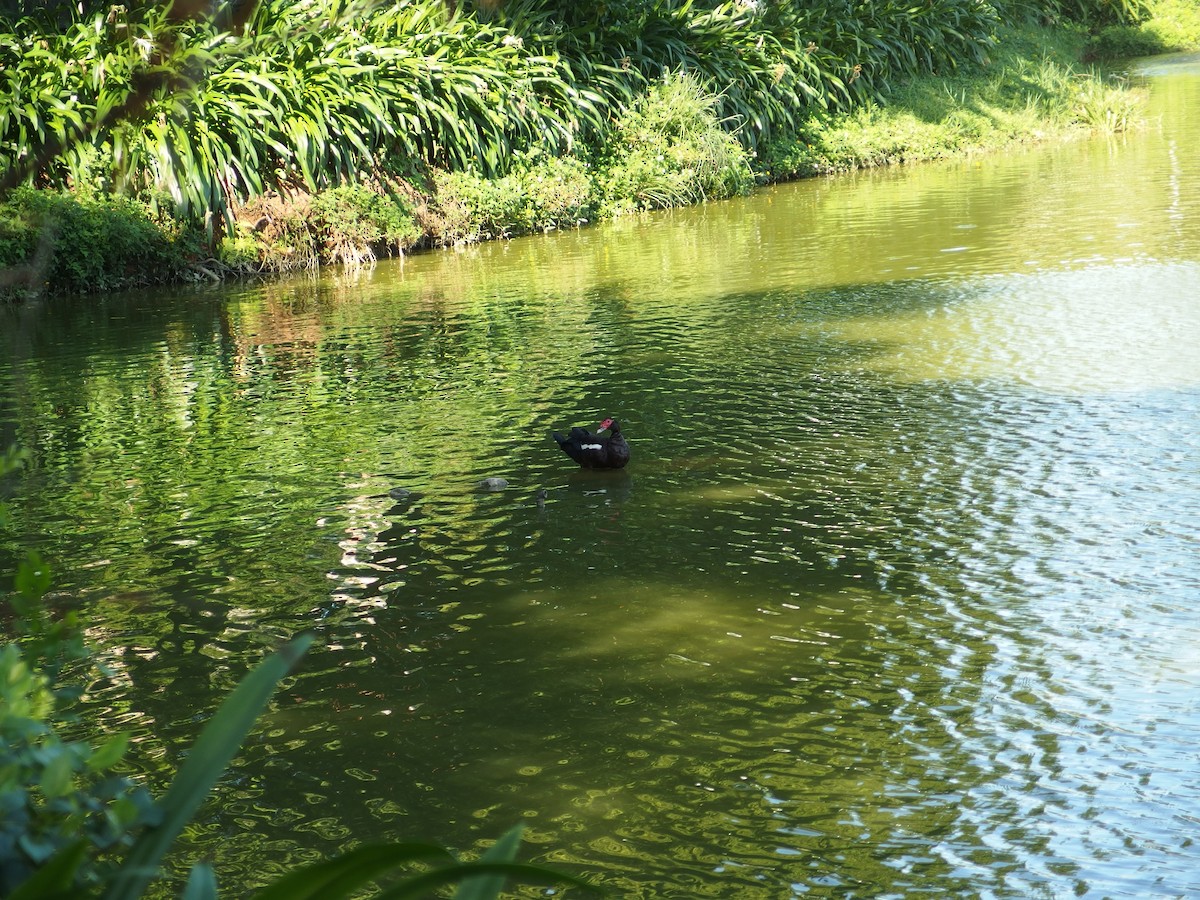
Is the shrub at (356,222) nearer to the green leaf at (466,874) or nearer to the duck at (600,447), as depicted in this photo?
the duck at (600,447)

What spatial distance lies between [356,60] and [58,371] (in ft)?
22.5

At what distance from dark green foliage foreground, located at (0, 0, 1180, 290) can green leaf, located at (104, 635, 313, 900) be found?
9.94 metres

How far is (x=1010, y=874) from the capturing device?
3027mm

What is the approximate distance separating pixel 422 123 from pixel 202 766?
15310 mm

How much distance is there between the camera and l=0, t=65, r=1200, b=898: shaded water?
335 cm

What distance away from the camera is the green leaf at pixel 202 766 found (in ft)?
4.10

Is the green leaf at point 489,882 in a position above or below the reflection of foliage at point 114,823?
below

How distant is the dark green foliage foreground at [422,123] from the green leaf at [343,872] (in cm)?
1005

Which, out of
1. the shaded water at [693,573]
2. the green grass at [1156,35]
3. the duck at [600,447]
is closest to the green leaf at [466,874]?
the shaded water at [693,573]

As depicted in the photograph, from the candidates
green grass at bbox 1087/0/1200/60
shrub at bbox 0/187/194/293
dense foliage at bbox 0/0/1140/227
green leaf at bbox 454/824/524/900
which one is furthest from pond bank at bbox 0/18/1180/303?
green grass at bbox 1087/0/1200/60

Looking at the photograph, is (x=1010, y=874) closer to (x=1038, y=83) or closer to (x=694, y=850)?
(x=694, y=850)

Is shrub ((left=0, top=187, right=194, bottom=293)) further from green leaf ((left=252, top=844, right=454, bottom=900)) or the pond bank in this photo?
green leaf ((left=252, top=844, right=454, bottom=900))

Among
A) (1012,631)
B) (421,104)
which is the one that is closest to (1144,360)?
(1012,631)

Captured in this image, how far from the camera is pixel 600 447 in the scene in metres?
6.26
